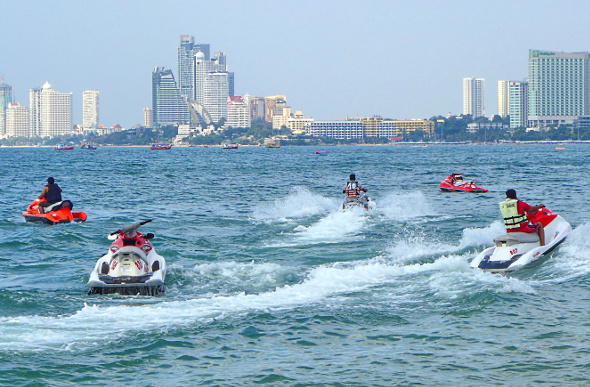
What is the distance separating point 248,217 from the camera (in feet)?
101

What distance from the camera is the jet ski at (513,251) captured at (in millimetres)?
17219

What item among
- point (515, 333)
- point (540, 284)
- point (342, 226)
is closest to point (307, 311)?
point (515, 333)

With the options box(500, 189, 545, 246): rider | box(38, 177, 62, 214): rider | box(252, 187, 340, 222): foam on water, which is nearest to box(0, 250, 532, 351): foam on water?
box(500, 189, 545, 246): rider

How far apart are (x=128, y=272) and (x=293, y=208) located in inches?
680

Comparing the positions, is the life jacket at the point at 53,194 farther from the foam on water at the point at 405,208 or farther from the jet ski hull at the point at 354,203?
the foam on water at the point at 405,208

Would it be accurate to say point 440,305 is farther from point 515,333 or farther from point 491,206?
point 491,206

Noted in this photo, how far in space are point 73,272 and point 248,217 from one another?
12251 millimetres

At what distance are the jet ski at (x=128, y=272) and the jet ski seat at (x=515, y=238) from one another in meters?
7.68

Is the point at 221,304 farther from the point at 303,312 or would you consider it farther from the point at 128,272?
the point at 128,272

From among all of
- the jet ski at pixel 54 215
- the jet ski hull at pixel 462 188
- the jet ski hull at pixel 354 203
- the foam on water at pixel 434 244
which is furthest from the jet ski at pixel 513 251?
the jet ski hull at pixel 462 188

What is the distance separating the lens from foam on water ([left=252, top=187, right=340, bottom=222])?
3031cm

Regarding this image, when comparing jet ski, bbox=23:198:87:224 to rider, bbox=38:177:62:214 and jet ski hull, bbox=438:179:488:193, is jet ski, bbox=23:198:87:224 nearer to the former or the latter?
rider, bbox=38:177:62:214

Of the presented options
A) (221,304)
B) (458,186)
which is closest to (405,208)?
(458,186)

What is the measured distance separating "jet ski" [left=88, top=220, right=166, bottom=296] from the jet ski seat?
25.2 ft
